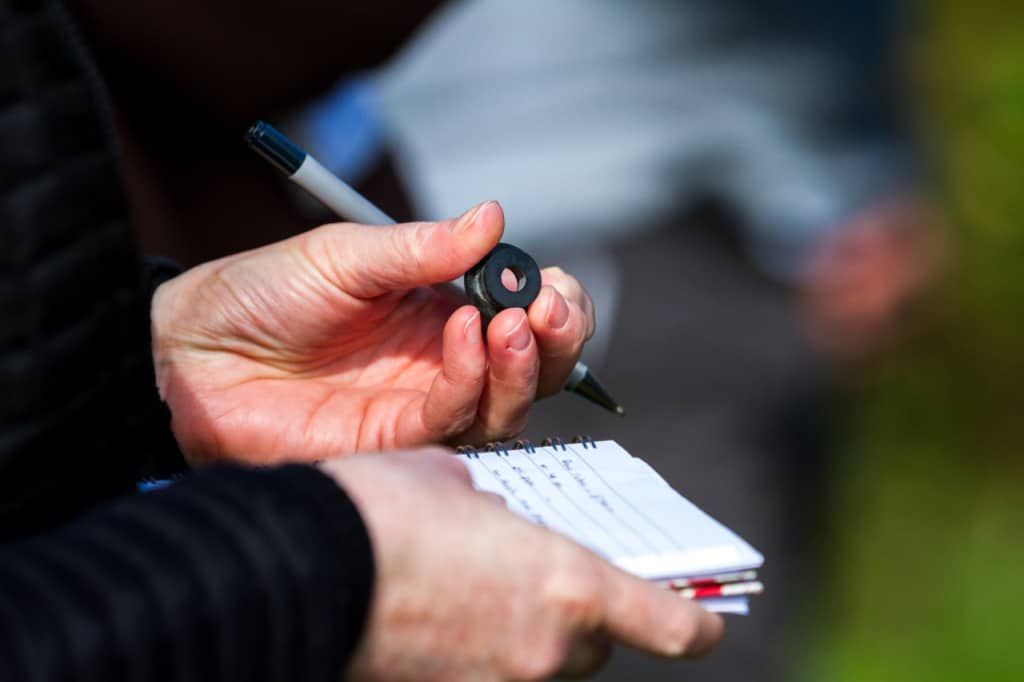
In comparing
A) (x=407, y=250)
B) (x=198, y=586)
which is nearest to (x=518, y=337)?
(x=407, y=250)

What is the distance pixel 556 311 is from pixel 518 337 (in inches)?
2.3

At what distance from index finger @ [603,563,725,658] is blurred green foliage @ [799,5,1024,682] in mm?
1746

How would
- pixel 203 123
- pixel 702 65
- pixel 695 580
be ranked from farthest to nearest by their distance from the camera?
1. pixel 702 65
2. pixel 203 123
3. pixel 695 580

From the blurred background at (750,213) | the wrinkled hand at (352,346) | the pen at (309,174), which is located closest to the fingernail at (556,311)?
the wrinkled hand at (352,346)

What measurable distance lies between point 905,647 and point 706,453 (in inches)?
33.2

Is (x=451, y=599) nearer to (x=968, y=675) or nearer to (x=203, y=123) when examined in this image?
(x=203, y=123)

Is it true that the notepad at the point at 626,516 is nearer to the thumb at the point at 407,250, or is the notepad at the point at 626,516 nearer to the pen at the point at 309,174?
the thumb at the point at 407,250

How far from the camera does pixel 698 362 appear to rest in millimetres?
3430

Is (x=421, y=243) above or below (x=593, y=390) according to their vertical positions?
above

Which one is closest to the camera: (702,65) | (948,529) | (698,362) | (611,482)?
(611,482)

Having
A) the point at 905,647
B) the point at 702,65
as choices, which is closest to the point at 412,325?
the point at 905,647

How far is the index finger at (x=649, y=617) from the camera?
89 cm

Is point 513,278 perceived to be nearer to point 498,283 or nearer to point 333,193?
point 498,283

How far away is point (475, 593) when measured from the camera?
86 cm
